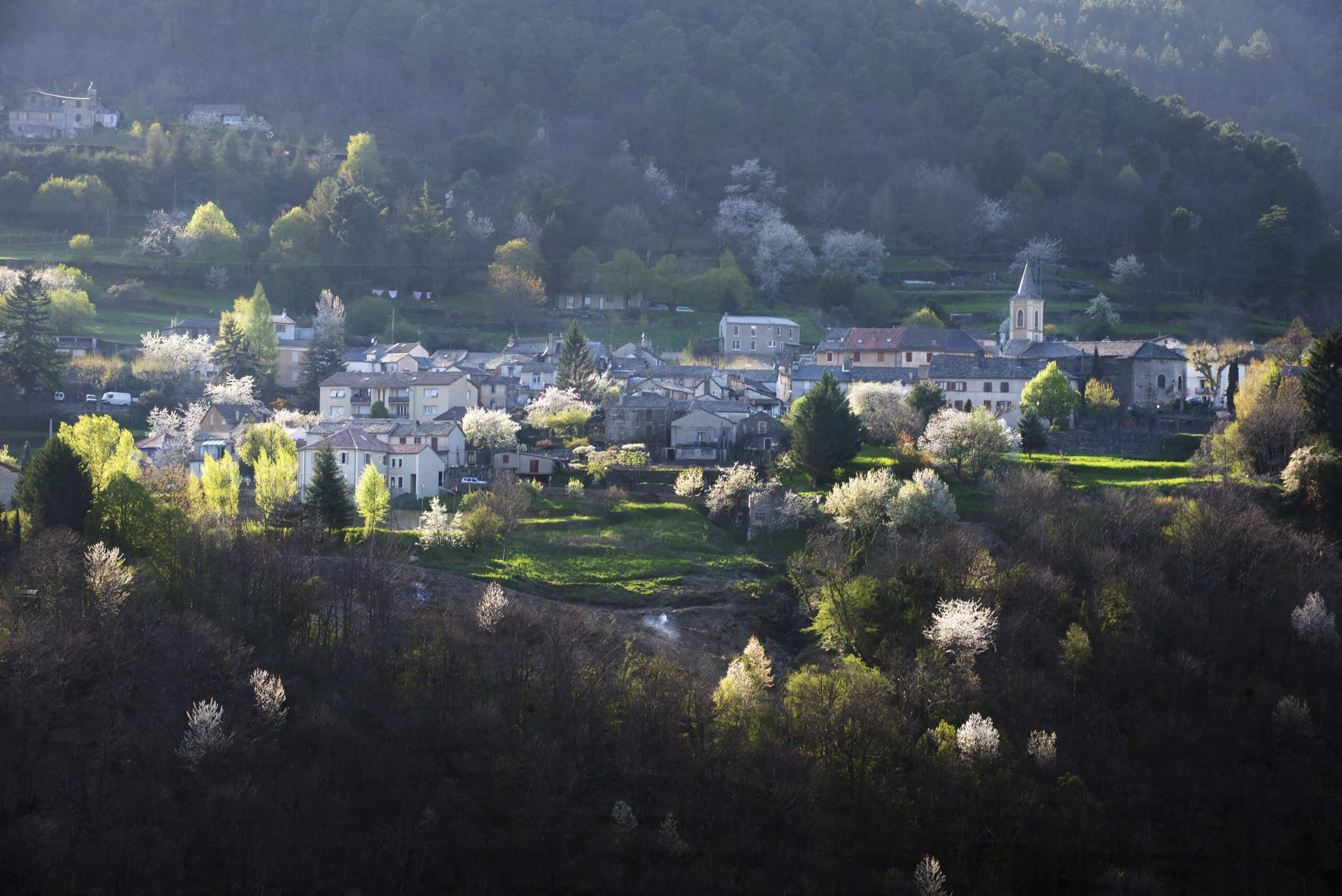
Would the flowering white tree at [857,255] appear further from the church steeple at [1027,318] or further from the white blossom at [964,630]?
the white blossom at [964,630]

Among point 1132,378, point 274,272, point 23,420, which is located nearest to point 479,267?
point 274,272

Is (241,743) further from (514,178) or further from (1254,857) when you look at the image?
(514,178)

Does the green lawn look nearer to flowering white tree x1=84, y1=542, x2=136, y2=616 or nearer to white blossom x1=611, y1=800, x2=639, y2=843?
flowering white tree x1=84, y1=542, x2=136, y2=616

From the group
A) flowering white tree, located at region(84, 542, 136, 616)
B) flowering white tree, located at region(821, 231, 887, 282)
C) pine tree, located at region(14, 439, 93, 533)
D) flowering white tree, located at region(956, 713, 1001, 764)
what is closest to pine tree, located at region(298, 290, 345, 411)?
pine tree, located at region(14, 439, 93, 533)

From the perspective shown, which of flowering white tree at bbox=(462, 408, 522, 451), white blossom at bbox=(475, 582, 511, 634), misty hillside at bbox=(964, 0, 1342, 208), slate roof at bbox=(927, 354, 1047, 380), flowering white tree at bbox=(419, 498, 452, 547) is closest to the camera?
white blossom at bbox=(475, 582, 511, 634)

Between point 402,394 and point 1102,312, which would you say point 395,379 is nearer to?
point 402,394
